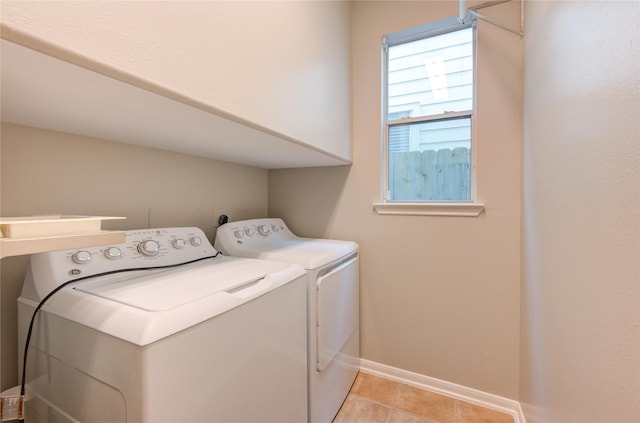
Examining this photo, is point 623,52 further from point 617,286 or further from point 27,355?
point 27,355

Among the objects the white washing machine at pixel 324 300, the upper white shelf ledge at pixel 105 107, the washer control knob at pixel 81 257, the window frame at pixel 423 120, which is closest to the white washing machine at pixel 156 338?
the washer control knob at pixel 81 257

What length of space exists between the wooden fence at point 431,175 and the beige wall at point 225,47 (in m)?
0.57

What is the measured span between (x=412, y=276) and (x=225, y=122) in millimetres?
1514

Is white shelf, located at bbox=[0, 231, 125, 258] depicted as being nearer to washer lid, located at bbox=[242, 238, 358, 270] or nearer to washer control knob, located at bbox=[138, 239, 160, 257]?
washer control knob, located at bbox=[138, 239, 160, 257]

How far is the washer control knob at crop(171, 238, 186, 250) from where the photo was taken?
3.96 ft

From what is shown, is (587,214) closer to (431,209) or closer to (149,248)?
(431,209)

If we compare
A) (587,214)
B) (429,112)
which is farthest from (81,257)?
(429,112)

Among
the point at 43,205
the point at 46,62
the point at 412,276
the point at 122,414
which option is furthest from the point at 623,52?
the point at 43,205

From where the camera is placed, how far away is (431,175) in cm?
184

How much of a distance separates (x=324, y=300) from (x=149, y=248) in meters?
0.84

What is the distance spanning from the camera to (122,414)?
61 centimetres

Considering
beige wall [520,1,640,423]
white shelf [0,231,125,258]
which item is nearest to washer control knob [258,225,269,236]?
white shelf [0,231,125,258]

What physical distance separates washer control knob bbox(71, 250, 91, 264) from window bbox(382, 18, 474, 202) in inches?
64.8

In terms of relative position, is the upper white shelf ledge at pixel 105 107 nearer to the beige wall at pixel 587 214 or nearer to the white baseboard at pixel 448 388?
the beige wall at pixel 587 214
